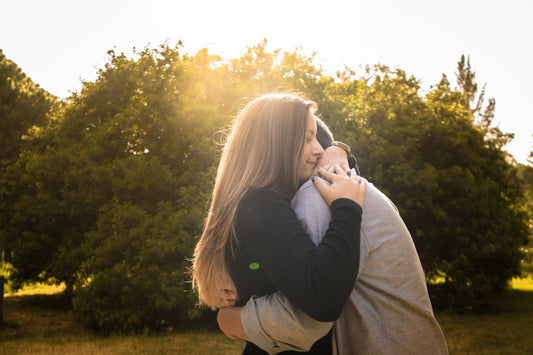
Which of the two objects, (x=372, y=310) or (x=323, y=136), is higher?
(x=323, y=136)

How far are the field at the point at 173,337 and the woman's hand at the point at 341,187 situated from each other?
7518 mm

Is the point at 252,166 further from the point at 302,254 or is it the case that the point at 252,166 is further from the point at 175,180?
the point at 175,180

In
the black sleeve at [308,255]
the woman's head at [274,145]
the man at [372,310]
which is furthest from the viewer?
the woman's head at [274,145]

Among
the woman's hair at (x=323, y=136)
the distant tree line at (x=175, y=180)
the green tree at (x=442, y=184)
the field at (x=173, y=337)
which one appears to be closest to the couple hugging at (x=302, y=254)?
the woman's hair at (x=323, y=136)

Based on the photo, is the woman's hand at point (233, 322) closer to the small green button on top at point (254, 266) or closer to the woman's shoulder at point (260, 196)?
the small green button on top at point (254, 266)

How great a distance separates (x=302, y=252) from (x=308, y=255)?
0.02 m

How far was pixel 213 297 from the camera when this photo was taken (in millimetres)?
2027

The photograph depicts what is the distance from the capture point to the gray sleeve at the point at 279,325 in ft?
5.43

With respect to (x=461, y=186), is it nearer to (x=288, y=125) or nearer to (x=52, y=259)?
(x=52, y=259)

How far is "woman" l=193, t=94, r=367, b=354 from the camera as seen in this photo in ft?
5.17

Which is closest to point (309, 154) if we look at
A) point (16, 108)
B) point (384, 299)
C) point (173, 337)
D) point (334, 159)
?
point (334, 159)

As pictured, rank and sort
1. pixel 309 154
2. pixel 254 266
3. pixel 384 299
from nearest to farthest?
pixel 384 299 → pixel 254 266 → pixel 309 154

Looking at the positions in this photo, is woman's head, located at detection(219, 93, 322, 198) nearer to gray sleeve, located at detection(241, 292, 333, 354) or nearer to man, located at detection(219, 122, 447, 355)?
man, located at detection(219, 122, 447, 355)

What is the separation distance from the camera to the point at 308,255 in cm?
159
